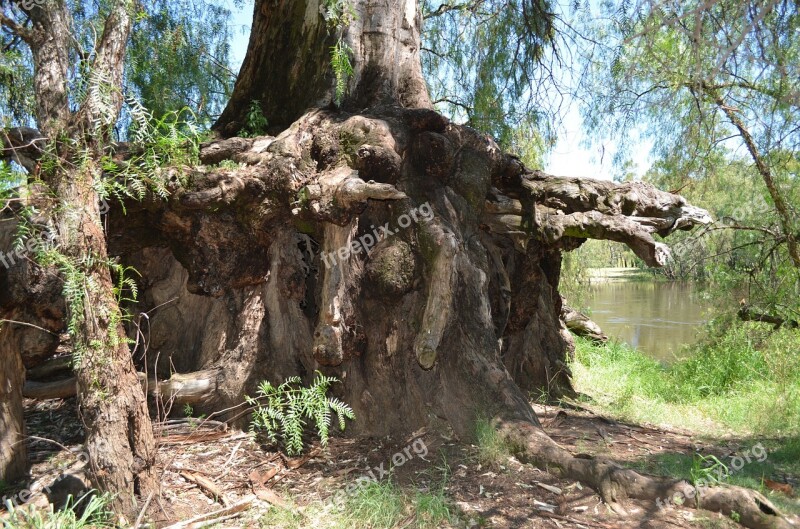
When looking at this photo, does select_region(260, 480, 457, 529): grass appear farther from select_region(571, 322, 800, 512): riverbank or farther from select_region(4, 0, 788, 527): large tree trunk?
select_region(571, 322, 800, 512): riverbank

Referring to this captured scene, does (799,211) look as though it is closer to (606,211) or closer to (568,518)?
(606,211)

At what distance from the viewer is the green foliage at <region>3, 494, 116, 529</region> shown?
2793 mm

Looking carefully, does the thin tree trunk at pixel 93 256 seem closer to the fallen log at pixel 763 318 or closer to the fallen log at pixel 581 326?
the fallen log at pixel 763 318

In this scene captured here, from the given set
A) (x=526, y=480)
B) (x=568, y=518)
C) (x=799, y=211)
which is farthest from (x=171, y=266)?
(x=799, y=211)

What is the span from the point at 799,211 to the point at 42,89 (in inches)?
336

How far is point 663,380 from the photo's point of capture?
836cm

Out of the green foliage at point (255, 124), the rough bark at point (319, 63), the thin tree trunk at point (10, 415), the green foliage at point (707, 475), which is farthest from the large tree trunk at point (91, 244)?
the green foliage at point (707, 475)

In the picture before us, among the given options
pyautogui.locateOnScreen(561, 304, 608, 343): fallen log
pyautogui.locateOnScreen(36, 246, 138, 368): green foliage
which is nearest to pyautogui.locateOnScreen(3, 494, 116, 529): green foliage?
pyautogui.locateOnScreen(36, 246, 138, 368): green foliage

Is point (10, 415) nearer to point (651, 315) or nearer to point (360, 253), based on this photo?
point (360, 253)

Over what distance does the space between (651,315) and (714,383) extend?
543 inches

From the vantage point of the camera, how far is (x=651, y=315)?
2102cm

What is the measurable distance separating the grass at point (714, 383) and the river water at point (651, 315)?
1036 millimetres

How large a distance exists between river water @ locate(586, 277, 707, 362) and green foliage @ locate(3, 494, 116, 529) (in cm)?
886

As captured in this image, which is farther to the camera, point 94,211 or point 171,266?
point 171,266
